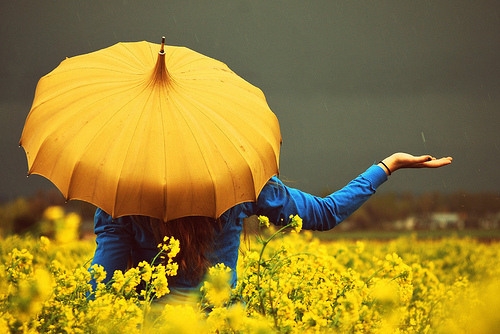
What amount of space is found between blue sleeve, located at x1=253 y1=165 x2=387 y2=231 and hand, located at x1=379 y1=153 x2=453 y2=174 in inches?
2.0

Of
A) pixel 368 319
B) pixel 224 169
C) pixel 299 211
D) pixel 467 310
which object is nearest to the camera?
pixel 467 310

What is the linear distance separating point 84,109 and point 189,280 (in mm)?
728

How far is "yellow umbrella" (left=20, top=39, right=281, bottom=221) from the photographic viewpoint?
244cm

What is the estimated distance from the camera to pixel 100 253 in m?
2.55

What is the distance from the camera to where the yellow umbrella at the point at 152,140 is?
8.00 feet

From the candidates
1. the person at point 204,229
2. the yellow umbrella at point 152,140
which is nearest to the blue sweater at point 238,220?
the person at point 204,229

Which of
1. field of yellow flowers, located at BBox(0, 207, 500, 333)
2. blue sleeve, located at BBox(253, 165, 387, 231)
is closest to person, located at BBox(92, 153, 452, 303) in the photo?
blue sleeve, located at BBox(253, 165, 387, 231)

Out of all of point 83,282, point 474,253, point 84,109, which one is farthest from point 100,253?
point 474,253

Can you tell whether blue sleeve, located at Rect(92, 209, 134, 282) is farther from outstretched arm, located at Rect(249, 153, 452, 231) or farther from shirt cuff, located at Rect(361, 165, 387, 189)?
shirt cuff, located at Rect(361, 165, 387, 189)

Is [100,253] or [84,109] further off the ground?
[84,109]

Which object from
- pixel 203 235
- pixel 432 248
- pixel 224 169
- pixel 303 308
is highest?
pixel 224 169

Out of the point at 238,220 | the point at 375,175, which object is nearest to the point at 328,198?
the point at 375,175

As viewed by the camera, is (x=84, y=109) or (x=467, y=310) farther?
(x=84, y=109)

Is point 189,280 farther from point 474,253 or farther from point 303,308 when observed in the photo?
point 474,253
